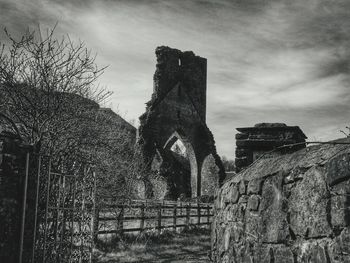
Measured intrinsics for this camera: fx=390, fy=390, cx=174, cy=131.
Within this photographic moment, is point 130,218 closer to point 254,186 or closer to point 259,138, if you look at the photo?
point 259,138

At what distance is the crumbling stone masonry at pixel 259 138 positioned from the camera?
5445 mm

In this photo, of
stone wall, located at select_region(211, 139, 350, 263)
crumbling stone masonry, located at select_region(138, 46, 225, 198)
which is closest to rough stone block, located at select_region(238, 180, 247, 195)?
stone wall, located at select_region(211, 139, 350, 263)

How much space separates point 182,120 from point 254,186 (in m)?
24.2

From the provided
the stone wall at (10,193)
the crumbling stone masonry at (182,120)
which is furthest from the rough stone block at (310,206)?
the crumbling stone masonry at (182,120)

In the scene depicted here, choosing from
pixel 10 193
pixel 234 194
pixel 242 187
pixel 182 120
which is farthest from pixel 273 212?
pixel 182 120

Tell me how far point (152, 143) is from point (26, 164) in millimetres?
19550

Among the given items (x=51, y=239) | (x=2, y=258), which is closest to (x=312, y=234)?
(x=2, y=258)

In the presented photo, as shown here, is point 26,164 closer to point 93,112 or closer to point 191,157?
point 93,112

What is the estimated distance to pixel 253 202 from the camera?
395 centimetres

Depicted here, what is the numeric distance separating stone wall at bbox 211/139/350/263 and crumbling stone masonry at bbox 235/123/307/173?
95cm

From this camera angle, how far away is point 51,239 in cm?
657

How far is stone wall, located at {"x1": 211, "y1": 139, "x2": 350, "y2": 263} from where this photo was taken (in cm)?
254

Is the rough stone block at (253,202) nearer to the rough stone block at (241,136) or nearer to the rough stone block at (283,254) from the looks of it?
the rough stone block at (283,254)

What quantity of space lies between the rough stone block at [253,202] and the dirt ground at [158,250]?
5.83 m
